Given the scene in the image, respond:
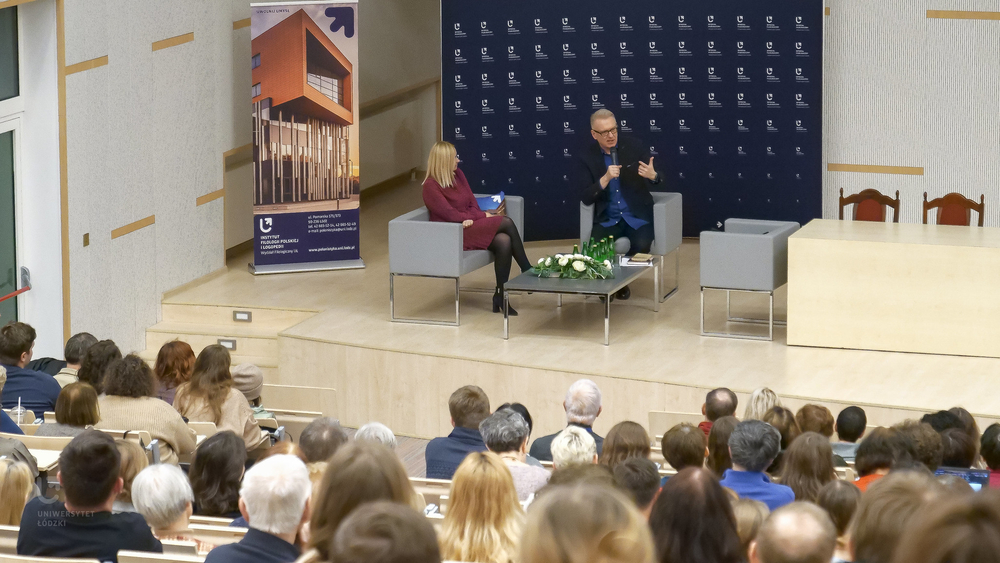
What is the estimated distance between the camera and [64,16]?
7.58m

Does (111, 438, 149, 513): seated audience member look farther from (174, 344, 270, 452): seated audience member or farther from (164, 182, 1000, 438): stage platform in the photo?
(164, 182, 1000, 438): stage platform

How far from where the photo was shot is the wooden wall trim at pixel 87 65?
25.2ft

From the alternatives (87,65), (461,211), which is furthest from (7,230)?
(461,211)

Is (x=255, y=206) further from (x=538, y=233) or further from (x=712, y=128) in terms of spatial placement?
(x=712, y=128)

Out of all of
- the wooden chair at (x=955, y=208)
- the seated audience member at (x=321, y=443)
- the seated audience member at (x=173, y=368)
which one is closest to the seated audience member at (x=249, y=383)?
the seated audience member at (x=173, y=368)

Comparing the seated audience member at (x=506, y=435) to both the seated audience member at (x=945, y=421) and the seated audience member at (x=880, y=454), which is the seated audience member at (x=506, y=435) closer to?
the seated audience member at (x=880, y=454)

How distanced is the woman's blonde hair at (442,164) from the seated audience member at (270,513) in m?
5.52

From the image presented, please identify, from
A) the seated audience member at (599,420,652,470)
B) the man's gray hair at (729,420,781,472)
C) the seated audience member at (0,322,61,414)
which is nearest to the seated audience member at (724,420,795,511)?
the man's gray hair at (729,420,781,472)

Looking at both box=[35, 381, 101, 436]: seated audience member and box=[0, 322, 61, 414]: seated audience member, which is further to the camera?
box=[0, 322, 61, 414]: seated audience member

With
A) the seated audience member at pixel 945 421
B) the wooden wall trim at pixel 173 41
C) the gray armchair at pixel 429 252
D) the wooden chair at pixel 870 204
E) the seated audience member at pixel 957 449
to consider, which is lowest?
the seated audience member at pixel 957 449

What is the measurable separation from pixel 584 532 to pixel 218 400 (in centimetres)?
390

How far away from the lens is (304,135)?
9477mm

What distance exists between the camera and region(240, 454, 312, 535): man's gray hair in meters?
2.84

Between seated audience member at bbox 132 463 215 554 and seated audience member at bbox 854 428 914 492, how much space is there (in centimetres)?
214
